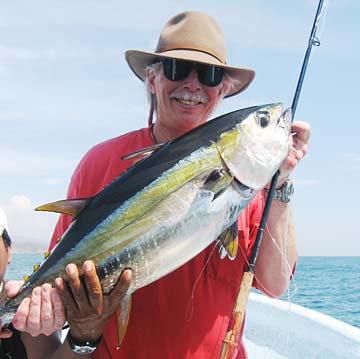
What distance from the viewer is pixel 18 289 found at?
2.23m

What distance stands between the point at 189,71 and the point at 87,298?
1.19 metres

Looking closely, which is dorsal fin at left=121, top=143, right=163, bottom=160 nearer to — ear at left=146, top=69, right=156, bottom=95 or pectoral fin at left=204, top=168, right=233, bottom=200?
pectoral fin at left=204, top=168, right=233, bottom=200

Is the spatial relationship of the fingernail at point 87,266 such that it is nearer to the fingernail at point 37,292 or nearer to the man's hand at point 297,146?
the fingernail at point 37,292

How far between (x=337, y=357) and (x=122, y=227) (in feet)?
10.4

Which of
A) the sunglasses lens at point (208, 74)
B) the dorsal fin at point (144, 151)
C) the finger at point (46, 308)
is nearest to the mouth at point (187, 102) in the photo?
the sunglasses lens at point (208, 74)

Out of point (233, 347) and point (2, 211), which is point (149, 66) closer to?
point (2, 211)

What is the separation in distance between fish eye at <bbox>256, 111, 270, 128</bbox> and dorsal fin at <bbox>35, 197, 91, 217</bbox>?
0.78 meters

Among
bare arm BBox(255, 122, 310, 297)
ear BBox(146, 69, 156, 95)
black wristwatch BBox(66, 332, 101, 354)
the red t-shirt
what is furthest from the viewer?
ear BBox(146, 69, 156, 95)

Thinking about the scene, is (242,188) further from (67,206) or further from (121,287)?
(67,206)

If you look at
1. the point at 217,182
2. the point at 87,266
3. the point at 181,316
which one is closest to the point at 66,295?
the point at 87,266

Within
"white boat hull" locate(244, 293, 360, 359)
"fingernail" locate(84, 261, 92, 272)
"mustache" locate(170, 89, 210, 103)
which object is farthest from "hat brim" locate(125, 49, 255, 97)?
"white boat hull" locate(244, 293, 360, 359)

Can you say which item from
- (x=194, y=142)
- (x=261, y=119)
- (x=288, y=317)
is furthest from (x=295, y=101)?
(x=288, y=317)

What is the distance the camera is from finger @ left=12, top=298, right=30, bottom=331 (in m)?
2.13

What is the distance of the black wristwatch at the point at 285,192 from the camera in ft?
8.22
